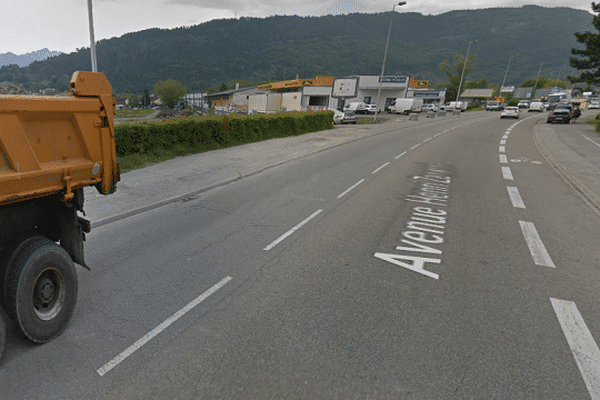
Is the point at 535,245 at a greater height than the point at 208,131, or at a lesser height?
lesser

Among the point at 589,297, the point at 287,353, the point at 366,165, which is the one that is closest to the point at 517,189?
the point at 366,165

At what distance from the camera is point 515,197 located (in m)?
9.27

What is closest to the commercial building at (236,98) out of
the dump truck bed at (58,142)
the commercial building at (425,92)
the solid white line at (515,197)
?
the commercial building at (425,92)

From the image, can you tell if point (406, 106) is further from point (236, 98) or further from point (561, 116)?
point (236, 98)

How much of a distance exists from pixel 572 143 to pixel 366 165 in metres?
15.4

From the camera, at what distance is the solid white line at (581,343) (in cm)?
313

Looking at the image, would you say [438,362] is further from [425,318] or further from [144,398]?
[144,398]

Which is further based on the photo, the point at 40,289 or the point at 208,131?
the point at 208,131

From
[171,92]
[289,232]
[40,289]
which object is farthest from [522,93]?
[40,289]

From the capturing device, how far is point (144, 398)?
9.44 feet

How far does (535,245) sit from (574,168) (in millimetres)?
9737

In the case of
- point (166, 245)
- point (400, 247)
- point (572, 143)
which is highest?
point (572, 143)

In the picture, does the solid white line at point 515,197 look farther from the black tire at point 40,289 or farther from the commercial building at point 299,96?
the commercial building at point 299,96

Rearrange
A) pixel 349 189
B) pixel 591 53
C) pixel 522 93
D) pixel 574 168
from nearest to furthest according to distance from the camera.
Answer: pixel 349 189
pixel 574 168
pixel 591 53
pixel 522 93
